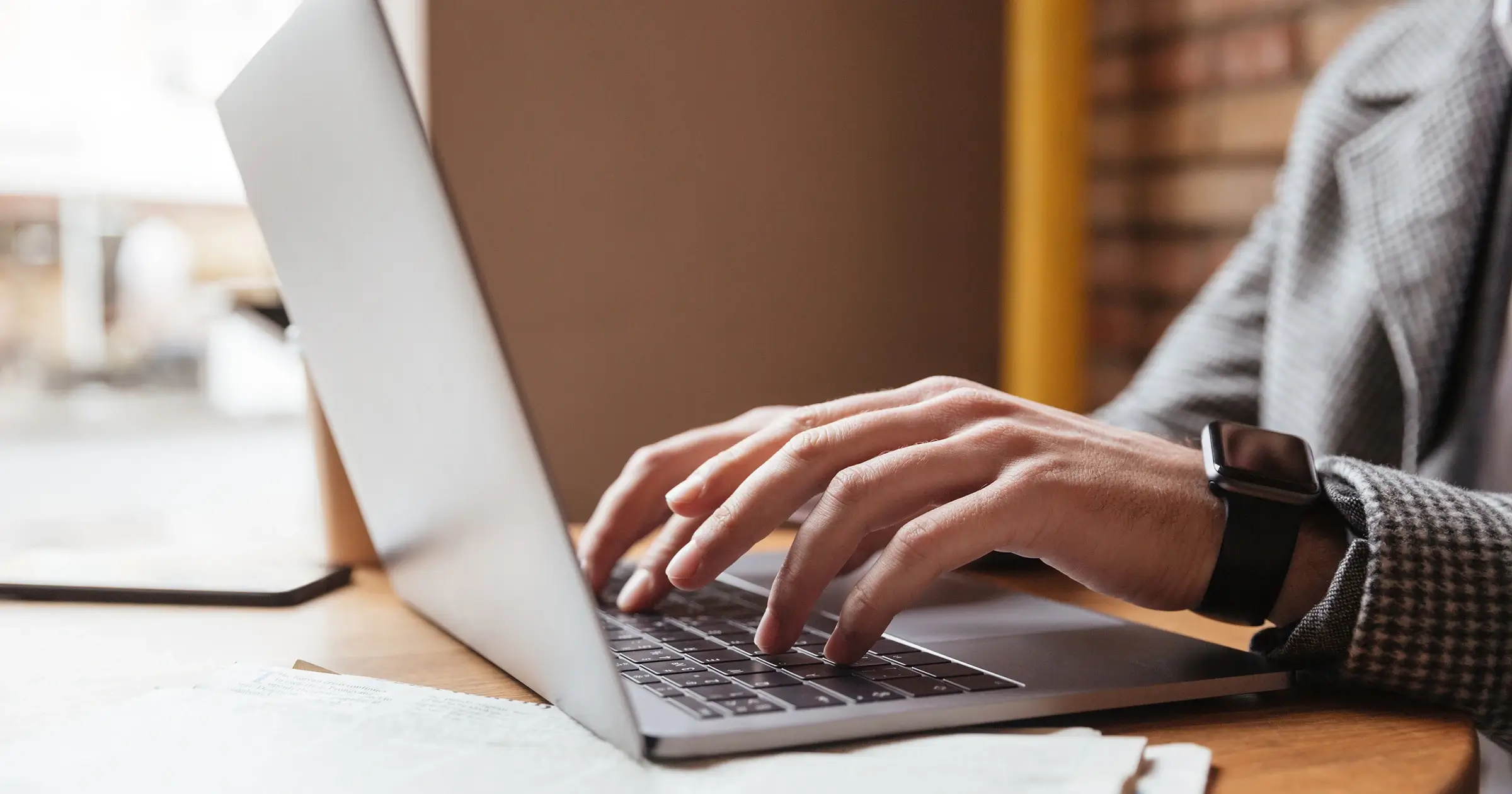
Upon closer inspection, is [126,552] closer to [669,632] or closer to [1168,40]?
[669,632]

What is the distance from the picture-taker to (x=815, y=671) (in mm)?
492

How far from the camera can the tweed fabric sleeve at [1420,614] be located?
0.51m

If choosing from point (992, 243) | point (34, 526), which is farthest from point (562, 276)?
point (34, 526)

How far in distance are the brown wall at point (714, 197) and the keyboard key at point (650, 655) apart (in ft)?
2.65

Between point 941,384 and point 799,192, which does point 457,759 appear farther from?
point 799,192

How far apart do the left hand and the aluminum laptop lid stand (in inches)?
4.1

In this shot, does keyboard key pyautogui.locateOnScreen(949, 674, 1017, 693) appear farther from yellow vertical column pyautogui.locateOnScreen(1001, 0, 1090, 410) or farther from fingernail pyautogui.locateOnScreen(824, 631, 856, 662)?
yellow vertical column pyautogui.locateOnScreen(1001, 0, 1090, 410)

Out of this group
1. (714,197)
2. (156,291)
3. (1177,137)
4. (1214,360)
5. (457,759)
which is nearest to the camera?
(457,759)

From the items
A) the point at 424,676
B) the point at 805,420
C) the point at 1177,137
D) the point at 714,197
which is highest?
the point at 1177,137

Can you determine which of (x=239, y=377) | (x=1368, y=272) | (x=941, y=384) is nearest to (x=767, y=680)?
(x=941, y=384)

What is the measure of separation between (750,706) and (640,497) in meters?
0.31

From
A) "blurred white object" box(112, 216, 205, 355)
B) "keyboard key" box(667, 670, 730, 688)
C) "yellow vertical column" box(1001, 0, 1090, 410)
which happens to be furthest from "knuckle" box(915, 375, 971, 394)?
"blurred white object" box(112, 216, 205, 355)

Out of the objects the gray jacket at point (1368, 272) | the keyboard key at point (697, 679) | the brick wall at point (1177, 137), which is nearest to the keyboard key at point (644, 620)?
the keyboard key at point (697, 679)

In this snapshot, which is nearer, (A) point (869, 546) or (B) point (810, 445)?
(B) point (810, 445)
